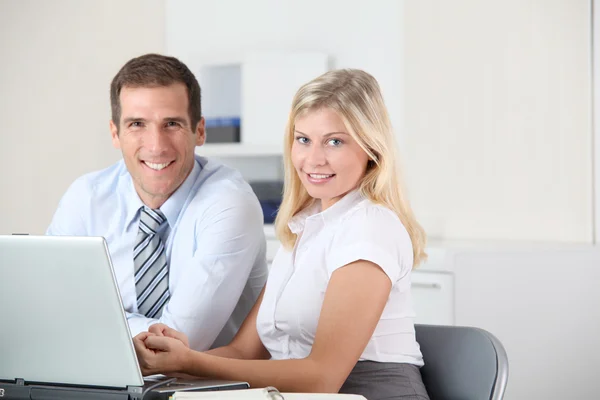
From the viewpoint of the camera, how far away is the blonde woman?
4.96 ft

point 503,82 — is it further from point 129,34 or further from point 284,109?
point 129,34

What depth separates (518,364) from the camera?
3.10m

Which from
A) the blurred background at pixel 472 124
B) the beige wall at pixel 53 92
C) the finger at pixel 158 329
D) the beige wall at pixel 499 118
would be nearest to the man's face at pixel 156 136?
the finger at pixel 158 329

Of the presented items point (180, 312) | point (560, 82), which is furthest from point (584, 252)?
point (180, 312)

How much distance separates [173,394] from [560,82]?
8.42 ft

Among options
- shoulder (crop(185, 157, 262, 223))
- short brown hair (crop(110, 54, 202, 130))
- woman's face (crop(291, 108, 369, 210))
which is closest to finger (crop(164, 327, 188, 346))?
woman's face (crop(291, 108, 369, 210))

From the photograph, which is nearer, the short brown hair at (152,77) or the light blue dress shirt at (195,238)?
the light blue dress shirt at (195,238)

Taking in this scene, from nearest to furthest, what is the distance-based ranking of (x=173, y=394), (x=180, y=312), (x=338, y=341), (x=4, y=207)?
(x=173, y=394) < (x=338, y=341) < (x=180, y=312) < (x=4, y=207)

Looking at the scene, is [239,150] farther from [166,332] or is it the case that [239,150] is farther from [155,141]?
[166,332]

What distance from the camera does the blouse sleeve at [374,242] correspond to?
5.14 feet

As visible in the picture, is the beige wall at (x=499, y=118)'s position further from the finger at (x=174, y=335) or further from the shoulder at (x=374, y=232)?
the finger at (x=174, y=335)

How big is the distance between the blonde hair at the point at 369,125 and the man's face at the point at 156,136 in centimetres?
48

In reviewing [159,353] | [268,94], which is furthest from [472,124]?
[159,353]

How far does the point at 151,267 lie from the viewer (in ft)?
6.92
